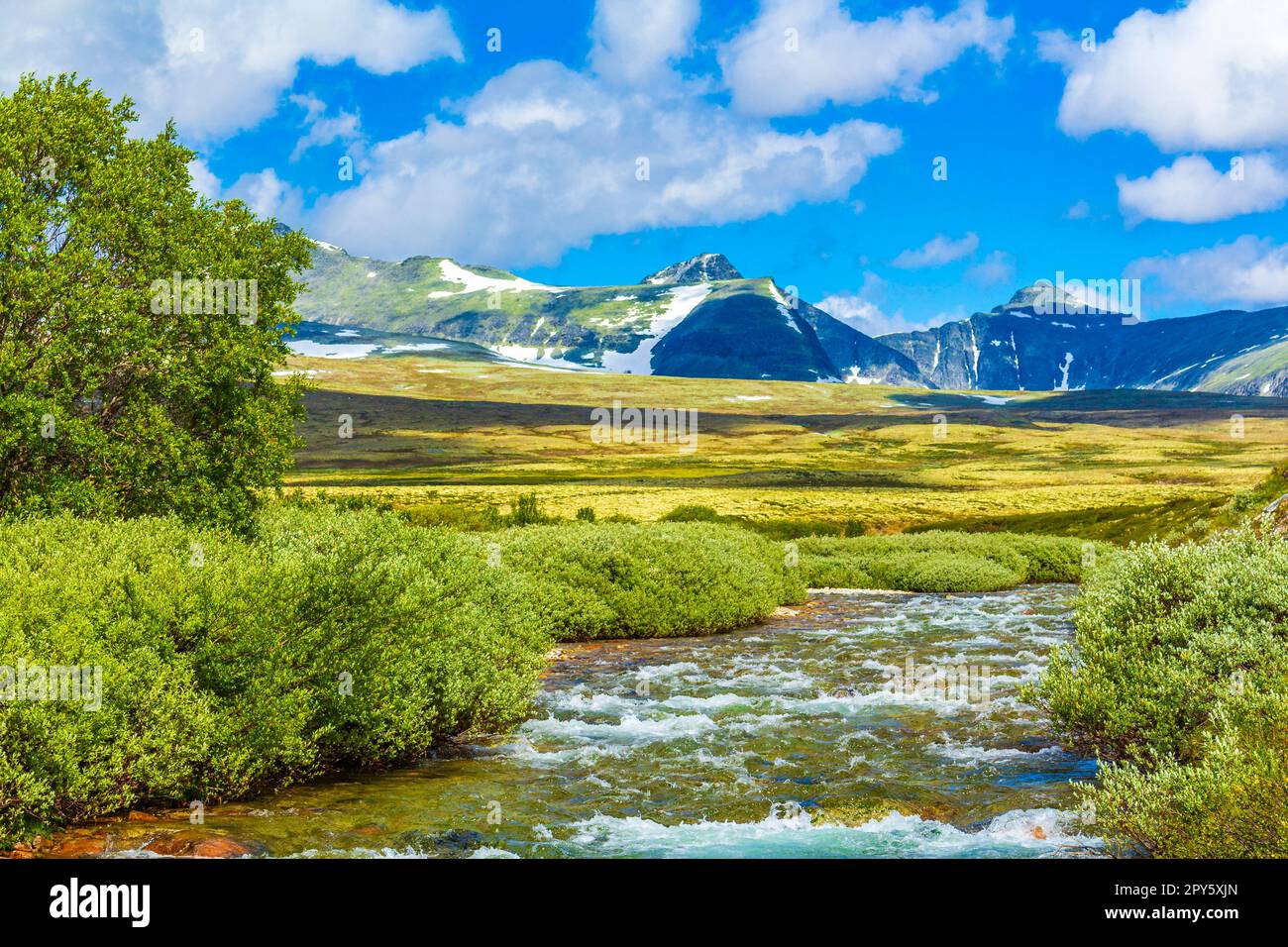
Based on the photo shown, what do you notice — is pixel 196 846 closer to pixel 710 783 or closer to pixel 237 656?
pixel 237 656

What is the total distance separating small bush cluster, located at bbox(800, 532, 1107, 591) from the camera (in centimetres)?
4712

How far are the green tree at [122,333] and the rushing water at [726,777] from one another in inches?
365

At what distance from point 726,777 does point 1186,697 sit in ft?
22.3

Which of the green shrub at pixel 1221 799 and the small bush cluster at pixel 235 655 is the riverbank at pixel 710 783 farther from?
the green shrub at pixel 1221 799

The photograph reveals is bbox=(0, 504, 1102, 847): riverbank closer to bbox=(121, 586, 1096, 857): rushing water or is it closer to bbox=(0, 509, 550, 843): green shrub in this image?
bbox=(0, 509, 550, 843): green shrub

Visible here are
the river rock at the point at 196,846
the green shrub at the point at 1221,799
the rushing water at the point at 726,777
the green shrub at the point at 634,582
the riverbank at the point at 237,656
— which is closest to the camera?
the green shrub at the point at 1221,799

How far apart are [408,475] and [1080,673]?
146m

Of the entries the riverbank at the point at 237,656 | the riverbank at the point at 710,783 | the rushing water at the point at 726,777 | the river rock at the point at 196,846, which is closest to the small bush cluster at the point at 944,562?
the rushing water at the point at 726,777

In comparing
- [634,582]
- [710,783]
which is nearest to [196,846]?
[710,783]

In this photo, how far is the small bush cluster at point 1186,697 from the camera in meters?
9.45

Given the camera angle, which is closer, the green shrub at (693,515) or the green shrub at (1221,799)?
the green shrub at (1221,799)

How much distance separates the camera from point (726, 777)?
16062mm
